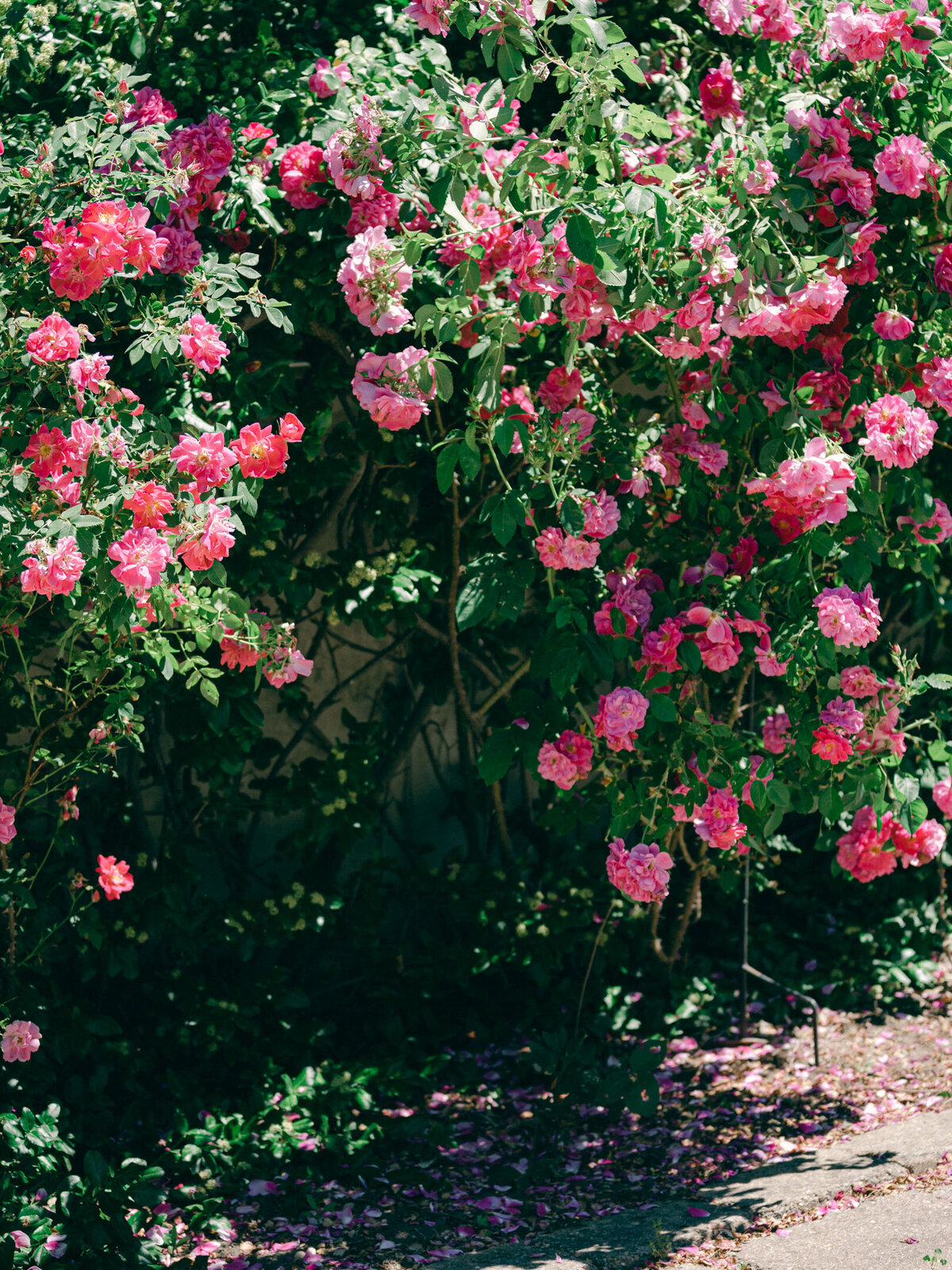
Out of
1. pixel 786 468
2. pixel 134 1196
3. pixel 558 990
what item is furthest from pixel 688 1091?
pixel 786 468

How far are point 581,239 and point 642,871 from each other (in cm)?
138

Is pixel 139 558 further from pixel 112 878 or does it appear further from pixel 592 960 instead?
pixel 592 960

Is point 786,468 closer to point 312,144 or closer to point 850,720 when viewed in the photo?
point 850,720

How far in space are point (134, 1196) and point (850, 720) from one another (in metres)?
1.84

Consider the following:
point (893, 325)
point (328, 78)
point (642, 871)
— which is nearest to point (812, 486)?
point (893, 325)

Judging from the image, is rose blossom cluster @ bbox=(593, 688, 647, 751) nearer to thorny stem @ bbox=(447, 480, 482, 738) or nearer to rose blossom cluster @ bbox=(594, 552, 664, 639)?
rose blossom cluster @ bbox=(594, 552, 664, 639)

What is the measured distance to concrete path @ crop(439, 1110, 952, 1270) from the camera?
2.67 meters

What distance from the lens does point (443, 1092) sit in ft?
11.3

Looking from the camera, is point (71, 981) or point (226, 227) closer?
point (226, 227)

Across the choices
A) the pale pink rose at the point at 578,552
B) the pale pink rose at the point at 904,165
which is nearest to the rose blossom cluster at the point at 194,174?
the pale pink rose at the point at 578,552

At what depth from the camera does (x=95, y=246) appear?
2.42 meters

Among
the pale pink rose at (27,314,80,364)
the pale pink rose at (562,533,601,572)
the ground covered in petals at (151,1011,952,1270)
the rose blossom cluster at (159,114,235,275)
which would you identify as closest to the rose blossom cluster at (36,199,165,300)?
the pale pink rose at (27,314,80,364)

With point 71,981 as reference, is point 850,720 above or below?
above

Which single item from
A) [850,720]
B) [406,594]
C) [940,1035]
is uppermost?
[406,594]
